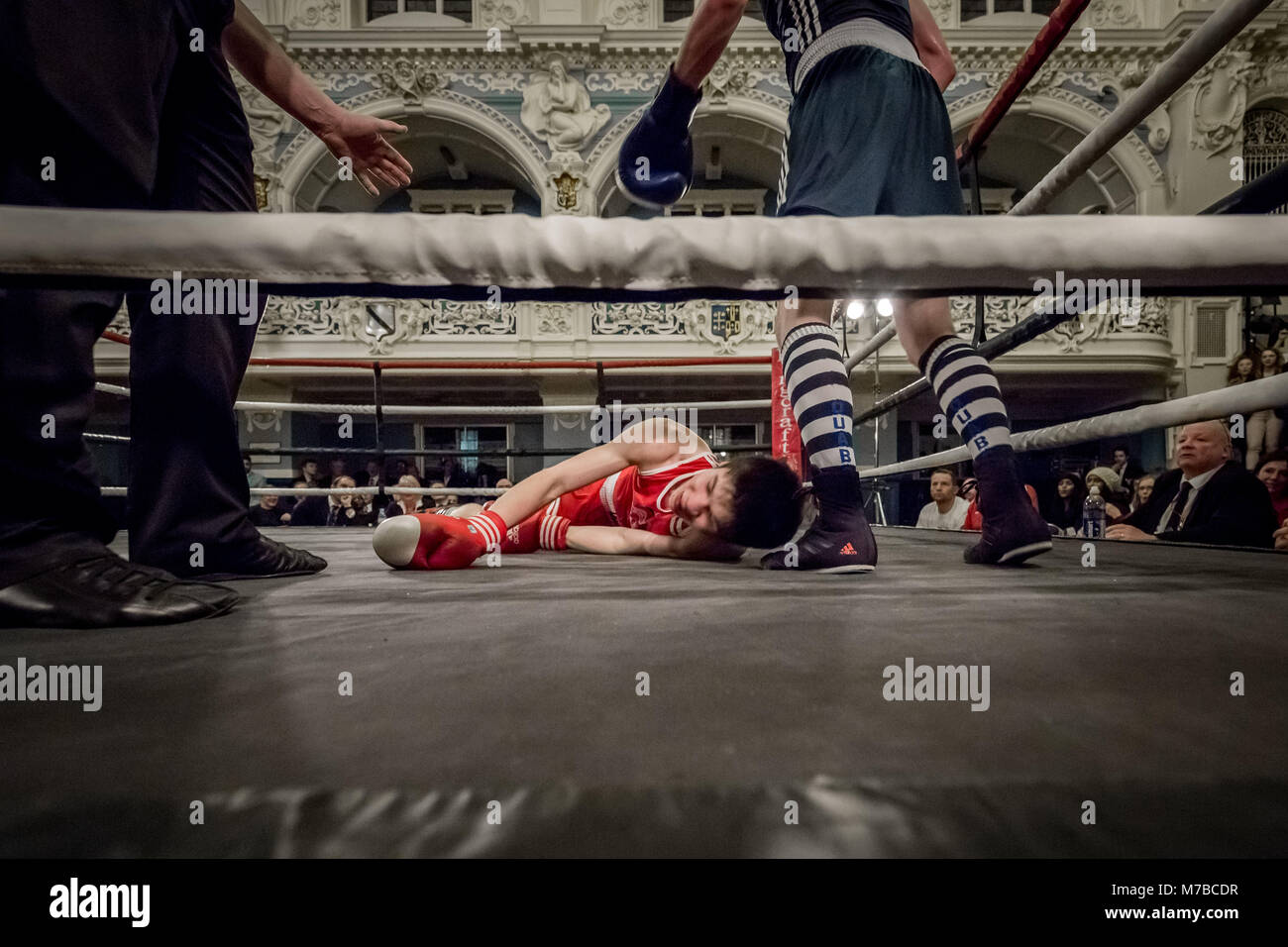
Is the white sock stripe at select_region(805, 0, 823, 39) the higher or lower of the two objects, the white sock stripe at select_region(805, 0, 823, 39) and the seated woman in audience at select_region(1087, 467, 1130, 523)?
the higher

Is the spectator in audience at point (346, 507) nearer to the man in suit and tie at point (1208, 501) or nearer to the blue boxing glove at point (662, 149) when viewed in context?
the blue boxing glove at point (662, 149)

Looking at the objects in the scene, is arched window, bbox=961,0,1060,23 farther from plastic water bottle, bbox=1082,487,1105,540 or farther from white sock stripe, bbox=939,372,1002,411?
white sock stripe, bbox=939,372,1002,411

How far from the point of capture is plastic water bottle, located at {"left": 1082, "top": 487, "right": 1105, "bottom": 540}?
2.90 meters

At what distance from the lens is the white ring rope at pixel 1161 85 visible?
0.77m

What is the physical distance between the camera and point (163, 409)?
81 cm

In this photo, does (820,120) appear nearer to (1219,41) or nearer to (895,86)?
(895,86)

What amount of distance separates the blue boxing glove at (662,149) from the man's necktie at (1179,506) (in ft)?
6.39

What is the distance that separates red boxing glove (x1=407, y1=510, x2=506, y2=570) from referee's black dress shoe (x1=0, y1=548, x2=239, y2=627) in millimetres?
385

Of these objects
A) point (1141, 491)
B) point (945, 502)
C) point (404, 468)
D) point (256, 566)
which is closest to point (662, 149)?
point (256, 566)

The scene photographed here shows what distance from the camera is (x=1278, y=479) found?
2.09 m

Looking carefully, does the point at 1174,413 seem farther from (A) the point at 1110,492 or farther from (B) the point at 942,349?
(A) the point at 1110,492

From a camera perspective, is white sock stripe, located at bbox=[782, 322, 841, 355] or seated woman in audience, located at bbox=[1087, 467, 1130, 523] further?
seated woman in audience, located at bbox=[1087, 467, 1130, 523]

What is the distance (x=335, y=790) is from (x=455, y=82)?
23.3 feet

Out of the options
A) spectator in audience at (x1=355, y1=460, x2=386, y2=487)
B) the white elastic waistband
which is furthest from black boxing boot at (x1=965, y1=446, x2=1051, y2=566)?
spectator in audience at (x1=355, y1=460, x2=386, y2=487)
